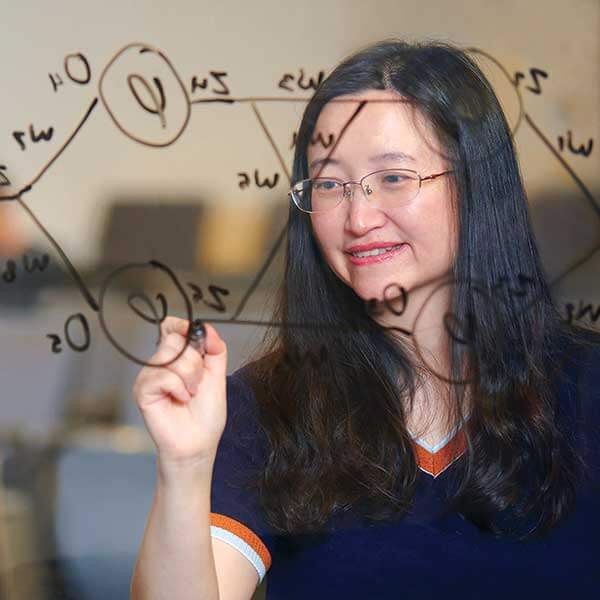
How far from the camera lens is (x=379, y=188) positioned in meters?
0.57

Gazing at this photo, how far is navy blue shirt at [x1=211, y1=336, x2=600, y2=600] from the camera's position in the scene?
0.64m

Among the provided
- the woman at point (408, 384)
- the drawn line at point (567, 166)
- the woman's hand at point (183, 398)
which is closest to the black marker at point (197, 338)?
the woman's hand at point (183, 398)

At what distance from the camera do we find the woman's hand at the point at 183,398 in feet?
1.71

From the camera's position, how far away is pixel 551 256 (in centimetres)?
66

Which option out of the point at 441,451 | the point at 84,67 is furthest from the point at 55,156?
the point at 441,451

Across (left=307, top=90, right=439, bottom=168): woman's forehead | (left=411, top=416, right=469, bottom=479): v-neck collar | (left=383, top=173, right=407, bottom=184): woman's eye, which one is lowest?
(left=411, top=416, right=469, bottom=479): v-neck collar

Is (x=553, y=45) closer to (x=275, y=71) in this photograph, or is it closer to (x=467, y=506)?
(x=275, y=71)

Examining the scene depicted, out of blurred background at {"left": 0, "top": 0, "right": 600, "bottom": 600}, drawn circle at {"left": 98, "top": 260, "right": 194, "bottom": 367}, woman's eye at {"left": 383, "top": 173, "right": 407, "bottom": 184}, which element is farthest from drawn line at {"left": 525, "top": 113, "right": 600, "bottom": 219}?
drawn circle at {"left": 98, "top": 260, "right": 194, "bottom": 367}

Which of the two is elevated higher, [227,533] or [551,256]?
[551,256]

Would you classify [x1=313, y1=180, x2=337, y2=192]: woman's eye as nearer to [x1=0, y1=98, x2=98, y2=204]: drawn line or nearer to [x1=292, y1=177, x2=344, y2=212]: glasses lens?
[x1=292, y1=177, x2=344, y2=212]: glasses lens

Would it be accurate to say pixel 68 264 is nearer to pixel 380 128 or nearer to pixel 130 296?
pixel 130 296

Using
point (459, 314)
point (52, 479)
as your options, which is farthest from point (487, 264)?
point (52, 479)

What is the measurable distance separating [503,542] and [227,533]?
0.52ft

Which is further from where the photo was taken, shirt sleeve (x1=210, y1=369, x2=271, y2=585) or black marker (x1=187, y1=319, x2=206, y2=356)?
shirt sleeve (x1=210, y1=369, x2=271, y2=585)
